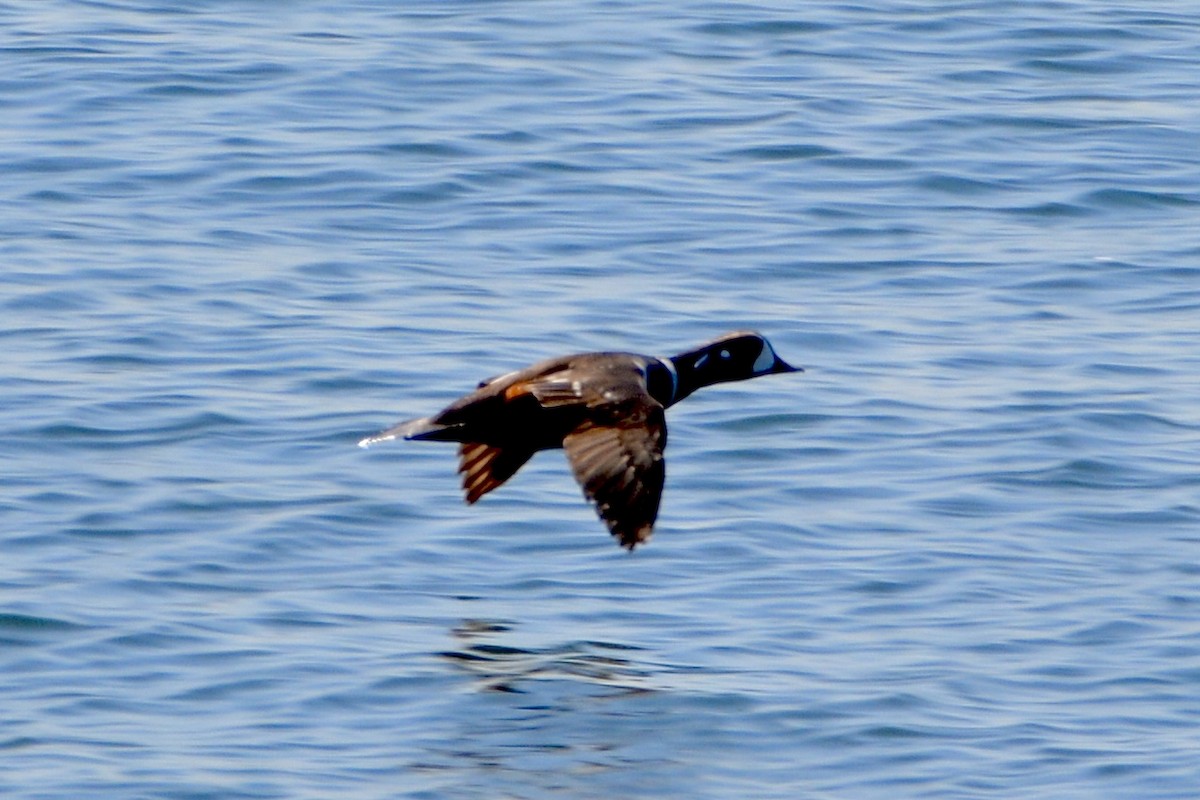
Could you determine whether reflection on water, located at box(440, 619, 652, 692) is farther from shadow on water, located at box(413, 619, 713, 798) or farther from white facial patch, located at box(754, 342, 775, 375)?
white facial patch, located at box(754, 342, 775, 375)

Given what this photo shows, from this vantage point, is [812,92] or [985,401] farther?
[812,92]

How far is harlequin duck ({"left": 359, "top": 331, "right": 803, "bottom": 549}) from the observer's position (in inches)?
275

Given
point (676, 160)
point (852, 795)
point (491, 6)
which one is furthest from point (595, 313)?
point (491, 6)

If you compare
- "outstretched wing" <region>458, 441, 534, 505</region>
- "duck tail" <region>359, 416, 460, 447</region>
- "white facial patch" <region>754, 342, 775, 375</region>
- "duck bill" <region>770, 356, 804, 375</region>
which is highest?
"duck tail" <region>359, 416, 460, 447</region>

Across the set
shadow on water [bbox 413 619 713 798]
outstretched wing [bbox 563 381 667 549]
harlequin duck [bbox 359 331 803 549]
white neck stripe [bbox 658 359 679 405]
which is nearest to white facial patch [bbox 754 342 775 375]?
harlequin duck [bbox 359 331 803 549]

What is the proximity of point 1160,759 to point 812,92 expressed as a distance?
24.4 ft

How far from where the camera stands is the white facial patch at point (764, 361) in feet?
28.0

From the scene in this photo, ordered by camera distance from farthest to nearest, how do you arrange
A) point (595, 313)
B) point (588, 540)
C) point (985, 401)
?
point (595, 313)
point (985, 401)
point (588, 540)

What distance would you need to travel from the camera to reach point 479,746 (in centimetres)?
689

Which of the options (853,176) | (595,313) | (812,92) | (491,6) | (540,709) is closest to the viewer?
(540,709)

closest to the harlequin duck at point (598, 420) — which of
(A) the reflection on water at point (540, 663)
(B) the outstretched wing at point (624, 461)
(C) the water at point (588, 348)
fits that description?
(B) the outstretched wing at point (624, 461)

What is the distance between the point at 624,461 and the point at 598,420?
0.24m

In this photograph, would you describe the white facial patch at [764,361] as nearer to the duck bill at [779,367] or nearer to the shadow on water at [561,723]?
the duck bill at [779,367]

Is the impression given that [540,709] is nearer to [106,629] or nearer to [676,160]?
[106,629]
